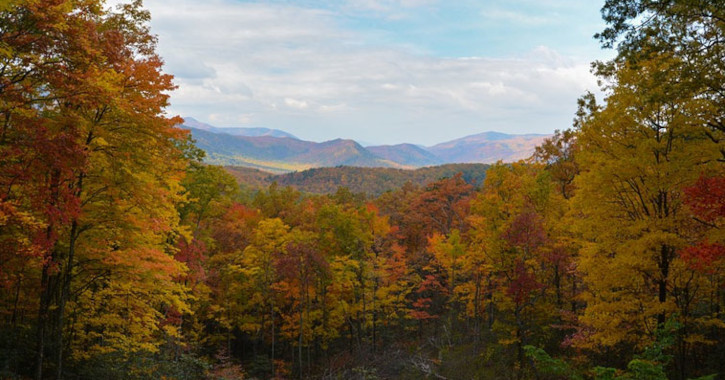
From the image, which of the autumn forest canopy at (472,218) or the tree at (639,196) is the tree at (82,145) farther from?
the tree at (639,196)

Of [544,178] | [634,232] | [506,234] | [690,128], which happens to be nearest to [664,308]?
[634,232]

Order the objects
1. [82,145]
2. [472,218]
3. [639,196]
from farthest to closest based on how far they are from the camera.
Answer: [472,218] < [639,196] < [82,145]

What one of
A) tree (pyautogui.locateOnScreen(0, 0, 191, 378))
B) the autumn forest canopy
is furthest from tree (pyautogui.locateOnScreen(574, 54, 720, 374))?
tree (pyautogui.locateOnScreen(0, 0, 191, 378))

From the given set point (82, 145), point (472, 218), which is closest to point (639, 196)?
point (472, 218)

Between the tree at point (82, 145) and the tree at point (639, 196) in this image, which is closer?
the tree at point (82, 145)

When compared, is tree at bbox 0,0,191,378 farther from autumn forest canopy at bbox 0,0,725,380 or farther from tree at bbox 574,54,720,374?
tree at bbox 574,54,720,374

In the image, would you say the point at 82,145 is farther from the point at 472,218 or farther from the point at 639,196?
the point at 472,218

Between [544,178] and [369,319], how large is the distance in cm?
1597

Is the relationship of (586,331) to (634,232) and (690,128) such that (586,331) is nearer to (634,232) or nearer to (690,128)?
(634,232)

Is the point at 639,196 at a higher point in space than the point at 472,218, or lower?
higher

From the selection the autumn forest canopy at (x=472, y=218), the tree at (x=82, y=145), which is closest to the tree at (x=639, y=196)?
the autumn forest canopy at (x=472, y=218)

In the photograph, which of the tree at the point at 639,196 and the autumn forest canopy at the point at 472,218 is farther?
the tree at the point at 639,196

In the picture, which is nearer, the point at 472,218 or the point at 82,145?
the point at 82,145

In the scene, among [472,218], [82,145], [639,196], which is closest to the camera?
[82,145]
